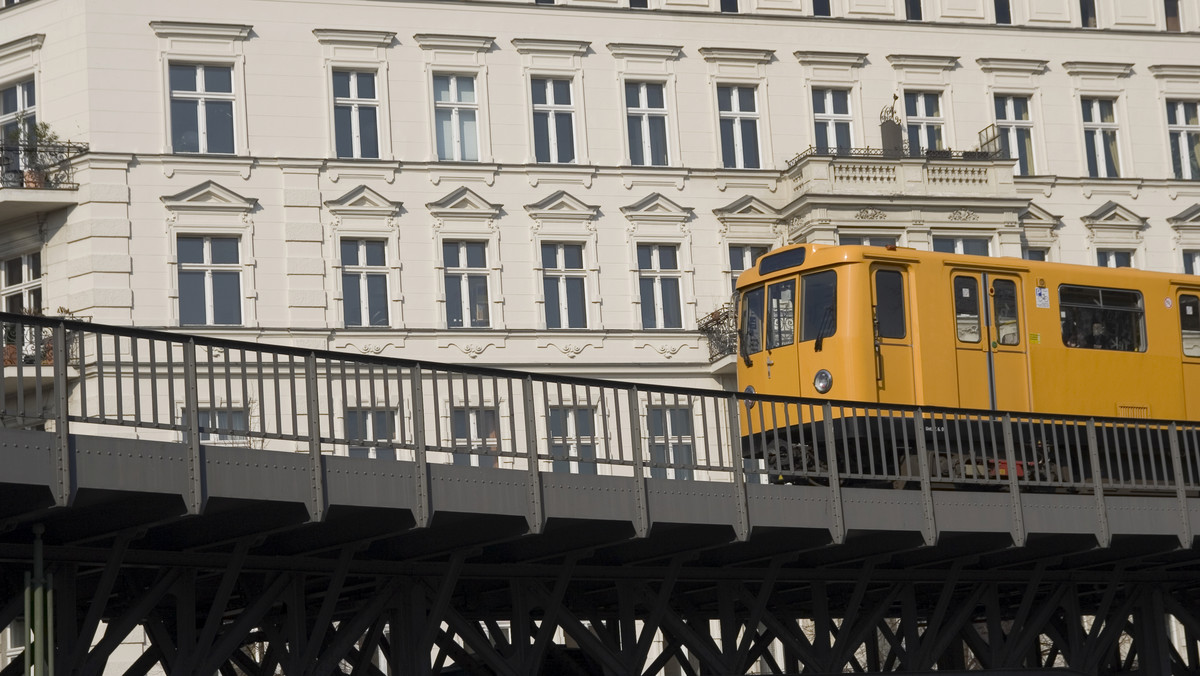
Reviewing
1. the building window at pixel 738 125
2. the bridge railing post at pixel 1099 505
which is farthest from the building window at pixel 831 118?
the bridge railing post at pixel 1099 505

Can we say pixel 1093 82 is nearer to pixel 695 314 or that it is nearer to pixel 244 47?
pixel 695 314

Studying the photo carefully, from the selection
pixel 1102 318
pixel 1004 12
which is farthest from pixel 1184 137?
pixel 1102 318

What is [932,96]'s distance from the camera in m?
43.4

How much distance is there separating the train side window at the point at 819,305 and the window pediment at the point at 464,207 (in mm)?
15831

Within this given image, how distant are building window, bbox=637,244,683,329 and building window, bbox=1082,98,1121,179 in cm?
1104

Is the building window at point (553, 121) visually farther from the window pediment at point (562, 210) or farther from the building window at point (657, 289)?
the building window at point (657, 289)

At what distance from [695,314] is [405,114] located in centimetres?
746

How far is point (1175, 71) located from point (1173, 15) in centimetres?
173

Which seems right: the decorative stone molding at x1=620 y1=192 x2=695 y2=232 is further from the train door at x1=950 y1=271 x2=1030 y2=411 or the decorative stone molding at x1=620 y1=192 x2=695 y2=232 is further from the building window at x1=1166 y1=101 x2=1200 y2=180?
the train door at x1=950 y1=271 x2=1030 y2=411

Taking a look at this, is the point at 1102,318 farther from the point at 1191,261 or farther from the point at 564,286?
the point at 1191,261

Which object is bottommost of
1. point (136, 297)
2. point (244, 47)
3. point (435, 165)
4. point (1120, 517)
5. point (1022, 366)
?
point (1120, 517)

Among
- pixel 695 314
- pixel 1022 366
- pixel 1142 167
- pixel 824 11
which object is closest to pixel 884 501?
pixel 1022 366

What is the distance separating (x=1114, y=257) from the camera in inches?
1756

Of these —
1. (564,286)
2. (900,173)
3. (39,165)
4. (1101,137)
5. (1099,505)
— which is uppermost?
(1101,137)
